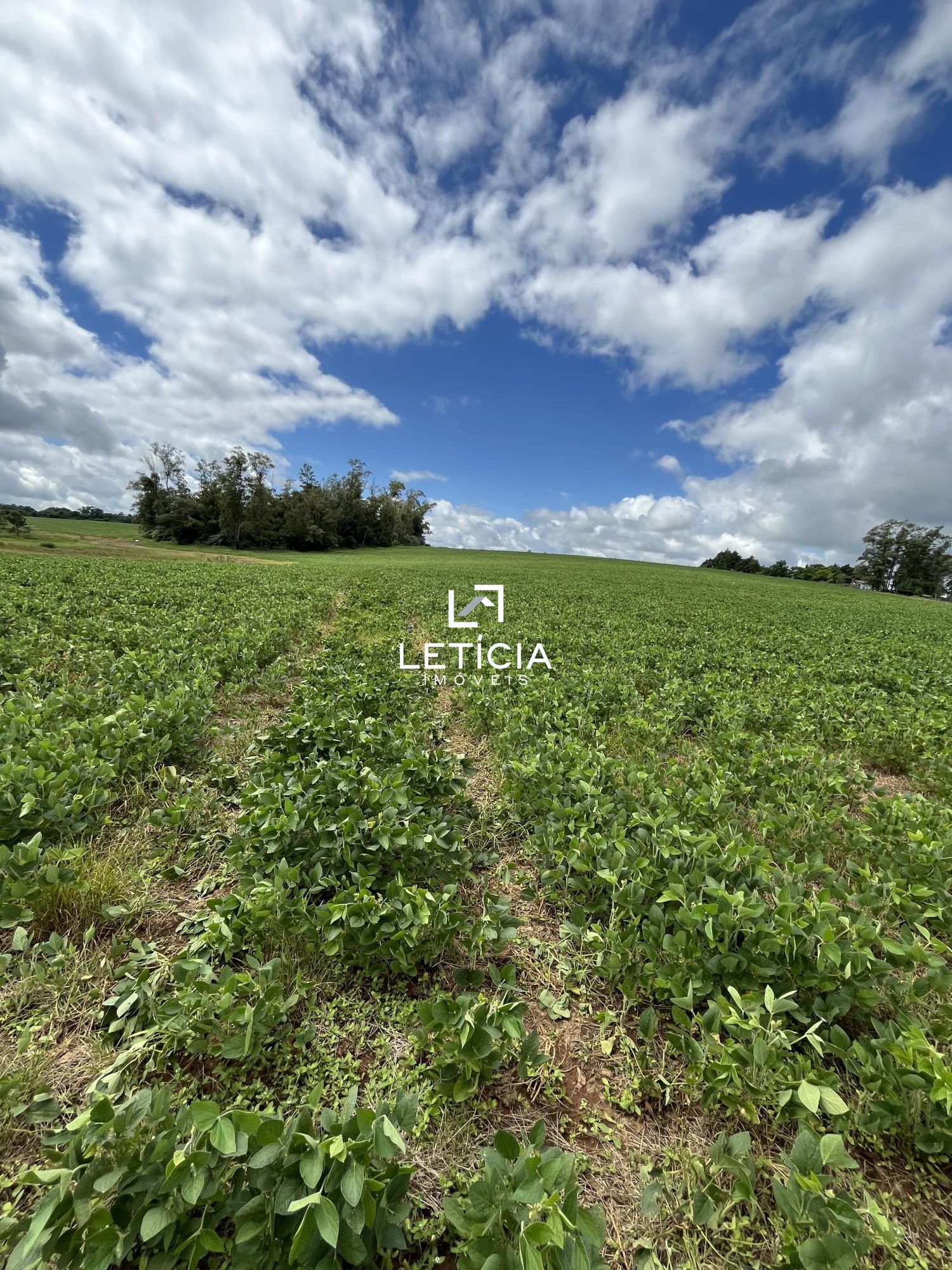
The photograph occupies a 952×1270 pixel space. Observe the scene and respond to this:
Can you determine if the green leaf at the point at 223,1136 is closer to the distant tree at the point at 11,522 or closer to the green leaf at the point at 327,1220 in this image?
the green leaf at the point at 327,1220

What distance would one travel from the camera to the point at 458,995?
273cm

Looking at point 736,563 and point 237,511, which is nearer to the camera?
point 237,511

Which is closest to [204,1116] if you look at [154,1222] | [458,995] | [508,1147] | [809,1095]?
[154,1222]

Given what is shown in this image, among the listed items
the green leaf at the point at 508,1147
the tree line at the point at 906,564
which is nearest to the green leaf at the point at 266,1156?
the green leaf at the point at 508,1147

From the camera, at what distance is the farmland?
5.32ft

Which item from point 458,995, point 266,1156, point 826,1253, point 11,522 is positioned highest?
point 11,522

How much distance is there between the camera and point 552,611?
1816 centimetres

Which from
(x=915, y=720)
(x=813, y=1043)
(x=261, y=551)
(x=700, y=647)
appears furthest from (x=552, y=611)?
(x=261, y=551)

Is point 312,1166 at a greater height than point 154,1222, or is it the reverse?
point 312,1166

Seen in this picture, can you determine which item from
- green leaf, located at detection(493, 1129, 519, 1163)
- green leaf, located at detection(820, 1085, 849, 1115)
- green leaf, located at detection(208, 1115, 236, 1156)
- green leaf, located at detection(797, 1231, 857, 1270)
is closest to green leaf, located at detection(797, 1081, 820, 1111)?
green leaf, located at detection(820, 1085, 849, 1115)

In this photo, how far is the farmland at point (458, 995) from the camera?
1.62 meters

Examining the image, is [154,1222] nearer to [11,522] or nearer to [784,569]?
[11,522]

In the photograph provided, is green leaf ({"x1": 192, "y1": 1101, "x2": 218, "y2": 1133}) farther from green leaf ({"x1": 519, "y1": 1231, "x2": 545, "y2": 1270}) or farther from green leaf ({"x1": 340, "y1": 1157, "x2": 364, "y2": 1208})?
green leaf ({"x1": 519, "y1": 1231, "x2": 545, "y2": 1270})

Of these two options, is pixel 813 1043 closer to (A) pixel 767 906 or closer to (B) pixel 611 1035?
(A) pixel 767 906
